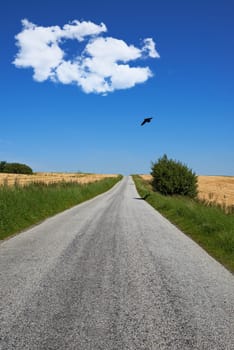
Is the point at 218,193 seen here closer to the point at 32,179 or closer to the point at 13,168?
the point at 32,179

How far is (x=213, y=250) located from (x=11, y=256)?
568cm

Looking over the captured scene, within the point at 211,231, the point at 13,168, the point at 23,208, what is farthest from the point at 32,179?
the point at 13,168

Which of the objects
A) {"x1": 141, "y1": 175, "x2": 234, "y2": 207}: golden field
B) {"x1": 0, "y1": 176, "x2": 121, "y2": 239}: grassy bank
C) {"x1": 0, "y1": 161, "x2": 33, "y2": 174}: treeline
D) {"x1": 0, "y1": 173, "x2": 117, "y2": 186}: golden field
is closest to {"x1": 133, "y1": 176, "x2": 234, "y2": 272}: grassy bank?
{"x1": 0, "y1": 176, "x2": 121, "y2": 239}: grassy bank

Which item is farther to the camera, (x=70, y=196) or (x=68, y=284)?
(x=70, y=196)

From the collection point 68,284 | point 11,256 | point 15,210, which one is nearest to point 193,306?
point 68,284

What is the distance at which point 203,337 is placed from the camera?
13.2 ft

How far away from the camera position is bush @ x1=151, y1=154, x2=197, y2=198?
41.8 m

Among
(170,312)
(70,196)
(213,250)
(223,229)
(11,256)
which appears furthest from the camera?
(70,196)

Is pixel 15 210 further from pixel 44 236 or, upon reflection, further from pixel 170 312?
pixel 170 312

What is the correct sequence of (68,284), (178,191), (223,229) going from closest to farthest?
(68,284) < (223,229) < (178,191)

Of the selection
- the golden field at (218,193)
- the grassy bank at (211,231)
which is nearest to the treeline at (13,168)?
the golden field at (218,193)

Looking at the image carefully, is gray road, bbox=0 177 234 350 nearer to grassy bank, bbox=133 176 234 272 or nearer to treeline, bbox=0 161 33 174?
grassy bank, bbox=133 176 234 272

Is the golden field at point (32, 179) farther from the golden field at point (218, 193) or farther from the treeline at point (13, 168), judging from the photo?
the treeline at point (13, 168)

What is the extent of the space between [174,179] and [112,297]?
37.4 metres
